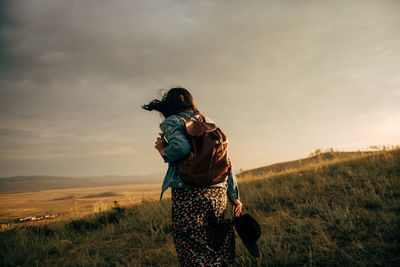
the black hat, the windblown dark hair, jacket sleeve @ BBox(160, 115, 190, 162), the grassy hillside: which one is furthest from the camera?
the grassy hillside

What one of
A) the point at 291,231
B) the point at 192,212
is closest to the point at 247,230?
the point at 192,212

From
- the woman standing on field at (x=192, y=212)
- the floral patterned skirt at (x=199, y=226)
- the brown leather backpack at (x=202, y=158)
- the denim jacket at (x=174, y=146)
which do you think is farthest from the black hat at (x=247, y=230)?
the brown leather backpack at (x=202, y=158)

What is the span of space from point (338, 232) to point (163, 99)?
12.4 feet

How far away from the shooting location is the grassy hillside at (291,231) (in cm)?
315

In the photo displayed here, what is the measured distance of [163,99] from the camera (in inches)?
97.6

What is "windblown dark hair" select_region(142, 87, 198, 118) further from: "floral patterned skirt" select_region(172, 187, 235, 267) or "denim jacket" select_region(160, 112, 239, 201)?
"floral patterned skirt" select_region(172, 187, 235, 267)

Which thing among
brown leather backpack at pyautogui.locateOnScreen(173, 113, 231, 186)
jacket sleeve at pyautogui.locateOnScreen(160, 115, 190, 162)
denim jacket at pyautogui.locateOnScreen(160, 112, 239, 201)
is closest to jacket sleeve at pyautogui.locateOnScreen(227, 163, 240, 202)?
denim jacket at pyautogui.locateOnScreen(160, 112, 239, 201)

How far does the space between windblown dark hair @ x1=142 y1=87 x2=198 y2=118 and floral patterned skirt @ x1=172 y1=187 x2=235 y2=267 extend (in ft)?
2.94

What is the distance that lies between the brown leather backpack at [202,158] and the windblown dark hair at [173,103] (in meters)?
0.39

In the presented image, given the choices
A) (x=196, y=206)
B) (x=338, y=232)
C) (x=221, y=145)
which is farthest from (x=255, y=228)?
(x=338, y=232)

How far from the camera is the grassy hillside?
124 inches

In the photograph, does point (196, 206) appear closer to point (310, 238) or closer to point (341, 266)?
point (341, 266)

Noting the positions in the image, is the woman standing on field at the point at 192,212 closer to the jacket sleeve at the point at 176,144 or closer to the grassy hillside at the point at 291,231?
the jacket sleeve at the point at 176,144

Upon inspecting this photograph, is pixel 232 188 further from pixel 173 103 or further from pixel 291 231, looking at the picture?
pixel 291 231
